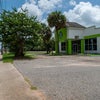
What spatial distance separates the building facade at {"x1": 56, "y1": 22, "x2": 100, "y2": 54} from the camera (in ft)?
139

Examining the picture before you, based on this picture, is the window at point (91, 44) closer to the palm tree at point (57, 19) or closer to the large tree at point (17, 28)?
the palm tree at point (57, 19)

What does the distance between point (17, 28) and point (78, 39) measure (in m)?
20.0

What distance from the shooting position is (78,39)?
48.0 m

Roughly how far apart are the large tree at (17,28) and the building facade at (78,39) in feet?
47.9

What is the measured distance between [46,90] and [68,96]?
4.35ft

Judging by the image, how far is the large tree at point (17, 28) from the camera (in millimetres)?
31109

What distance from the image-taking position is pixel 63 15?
48.0m

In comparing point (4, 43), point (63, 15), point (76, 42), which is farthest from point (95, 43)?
point (4, 43)

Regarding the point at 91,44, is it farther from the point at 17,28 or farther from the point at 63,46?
the point at 17,28

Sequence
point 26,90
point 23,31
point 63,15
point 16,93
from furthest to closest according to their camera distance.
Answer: point 63,15 < point 23,31 < point 26,90 < point 16,93

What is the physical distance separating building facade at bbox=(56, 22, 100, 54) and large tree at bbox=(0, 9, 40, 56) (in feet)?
47.9

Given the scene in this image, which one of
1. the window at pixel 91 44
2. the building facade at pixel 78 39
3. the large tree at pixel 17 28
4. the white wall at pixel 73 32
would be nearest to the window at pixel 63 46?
the building facade at pixel 78 39

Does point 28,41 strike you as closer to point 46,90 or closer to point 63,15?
point 63,15

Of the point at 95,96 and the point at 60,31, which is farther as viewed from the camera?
the point at 60,31
